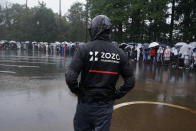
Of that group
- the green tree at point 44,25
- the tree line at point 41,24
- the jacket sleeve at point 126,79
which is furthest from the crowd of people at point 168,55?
the green tree at point 44,25

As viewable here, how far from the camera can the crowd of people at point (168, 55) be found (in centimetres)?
1562

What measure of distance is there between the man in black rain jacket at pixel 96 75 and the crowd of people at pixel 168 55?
14.5 m

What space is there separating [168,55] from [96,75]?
660 inches

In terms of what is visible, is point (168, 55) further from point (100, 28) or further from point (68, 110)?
point (100, 28)

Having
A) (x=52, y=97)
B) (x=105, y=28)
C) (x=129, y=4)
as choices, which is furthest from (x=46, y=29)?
(x=105, y=28)

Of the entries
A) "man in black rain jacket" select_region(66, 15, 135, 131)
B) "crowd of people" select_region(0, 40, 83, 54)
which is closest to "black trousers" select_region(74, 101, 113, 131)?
"man in black rain jacket" select_region(66, 15, 135, 131)

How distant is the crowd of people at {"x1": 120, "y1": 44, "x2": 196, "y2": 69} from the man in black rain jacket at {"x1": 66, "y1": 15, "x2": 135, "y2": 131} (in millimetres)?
14541

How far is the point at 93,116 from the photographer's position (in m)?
2.34

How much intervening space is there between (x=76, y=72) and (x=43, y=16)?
4859cm

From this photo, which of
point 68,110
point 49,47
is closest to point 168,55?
point 68,110

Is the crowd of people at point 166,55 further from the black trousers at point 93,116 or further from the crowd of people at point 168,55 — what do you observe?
the black trousers at point 93,116

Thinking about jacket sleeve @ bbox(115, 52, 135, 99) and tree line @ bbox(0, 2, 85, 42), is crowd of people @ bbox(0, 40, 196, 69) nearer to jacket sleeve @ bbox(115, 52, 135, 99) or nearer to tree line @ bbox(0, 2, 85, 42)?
jacket sleeve @ bbox(115, 52, 135, 99)

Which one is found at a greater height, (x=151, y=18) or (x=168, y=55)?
(x=151, y=18)

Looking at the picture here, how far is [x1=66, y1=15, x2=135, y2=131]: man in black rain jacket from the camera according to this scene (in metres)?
2.28
